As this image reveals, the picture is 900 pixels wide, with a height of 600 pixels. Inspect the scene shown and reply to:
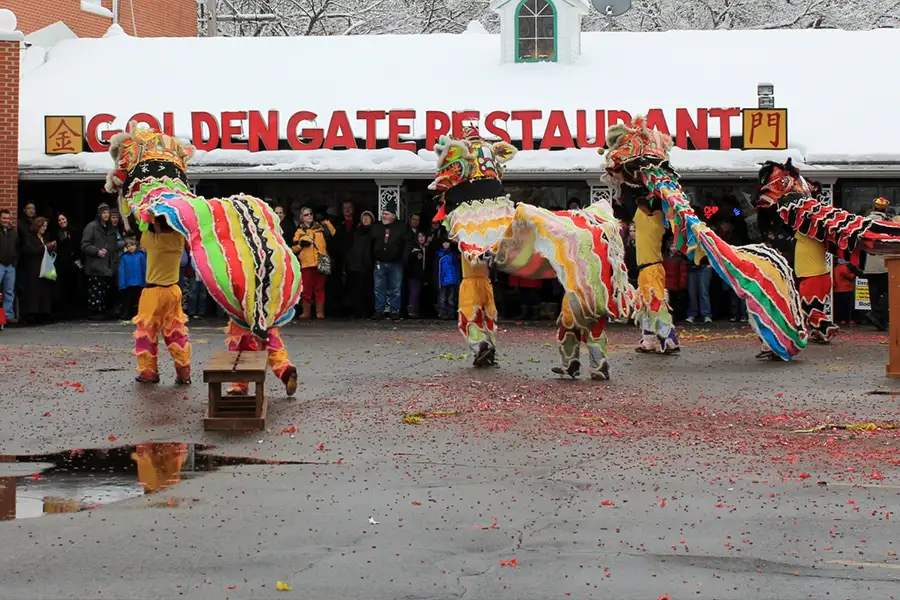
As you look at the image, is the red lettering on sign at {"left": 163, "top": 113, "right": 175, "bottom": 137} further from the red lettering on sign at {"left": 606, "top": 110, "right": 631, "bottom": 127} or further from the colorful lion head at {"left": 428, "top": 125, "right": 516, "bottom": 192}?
the colorful lion head at {"left": 428, "top": 125, "right": 516, "bottom": 192}

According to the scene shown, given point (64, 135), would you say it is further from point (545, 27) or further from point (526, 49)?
point (545, 27)

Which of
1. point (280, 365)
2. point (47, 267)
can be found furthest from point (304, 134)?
point (280, 365)

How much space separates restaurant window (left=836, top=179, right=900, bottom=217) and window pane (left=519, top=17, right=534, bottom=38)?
6.36m

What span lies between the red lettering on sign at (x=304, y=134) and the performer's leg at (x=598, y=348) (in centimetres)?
1112

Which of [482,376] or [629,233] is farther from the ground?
[629,233]

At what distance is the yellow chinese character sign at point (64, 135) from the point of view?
23062 millimetres

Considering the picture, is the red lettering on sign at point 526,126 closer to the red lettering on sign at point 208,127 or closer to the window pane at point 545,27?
the window pane at point 545,27

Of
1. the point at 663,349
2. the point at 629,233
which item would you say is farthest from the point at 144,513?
the point at 629,233

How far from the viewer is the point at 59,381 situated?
12.8m

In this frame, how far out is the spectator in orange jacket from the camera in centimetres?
2166

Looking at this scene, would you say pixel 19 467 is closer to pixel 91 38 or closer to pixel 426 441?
pixel 426 441

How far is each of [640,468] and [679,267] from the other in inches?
540

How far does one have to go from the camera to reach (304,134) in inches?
907

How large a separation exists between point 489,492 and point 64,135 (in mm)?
17054
